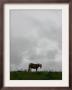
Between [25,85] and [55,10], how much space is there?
0.50 m

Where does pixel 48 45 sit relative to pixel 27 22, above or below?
below

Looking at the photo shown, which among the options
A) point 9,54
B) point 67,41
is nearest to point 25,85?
point 9,54

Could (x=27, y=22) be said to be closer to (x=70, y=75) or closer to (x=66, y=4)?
(x=66, y=4)

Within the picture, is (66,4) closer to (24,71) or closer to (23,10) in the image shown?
(23,10)

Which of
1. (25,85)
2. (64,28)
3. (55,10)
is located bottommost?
(25,85)

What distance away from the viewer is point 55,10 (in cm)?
103

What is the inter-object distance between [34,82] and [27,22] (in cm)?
37

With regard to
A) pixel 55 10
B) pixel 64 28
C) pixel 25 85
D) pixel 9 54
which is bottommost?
pixel 25 85

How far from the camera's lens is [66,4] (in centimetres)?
102

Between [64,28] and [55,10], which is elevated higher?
[55,10]

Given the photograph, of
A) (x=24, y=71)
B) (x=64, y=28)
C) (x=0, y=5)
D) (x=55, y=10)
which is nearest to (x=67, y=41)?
(x=64, y=28)

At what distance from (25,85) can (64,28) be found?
429mm

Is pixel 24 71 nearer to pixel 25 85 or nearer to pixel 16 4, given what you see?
pixel 25 85

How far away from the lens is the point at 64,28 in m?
1.02
